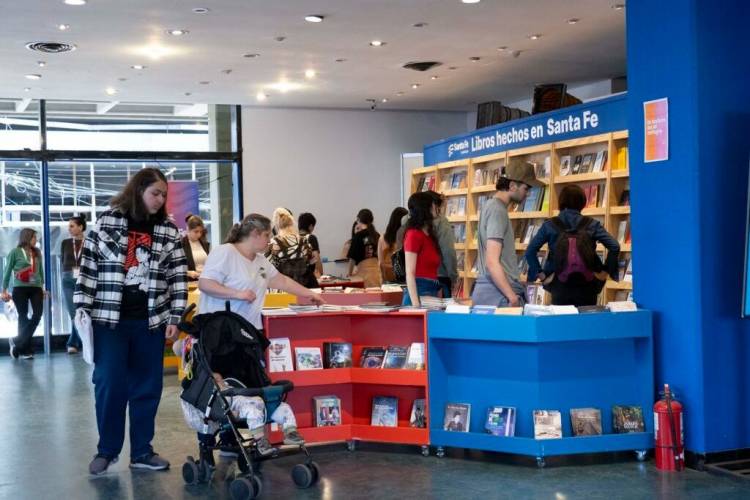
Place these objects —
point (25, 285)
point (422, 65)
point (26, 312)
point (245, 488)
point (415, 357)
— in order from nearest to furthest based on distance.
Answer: point (245, 488) → point (415, 357) → point (422, 65) → point (25, 285) → point (26, 312)

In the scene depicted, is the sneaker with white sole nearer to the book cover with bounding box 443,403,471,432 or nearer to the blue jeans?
the book cover with bounding box 443,403,471,432

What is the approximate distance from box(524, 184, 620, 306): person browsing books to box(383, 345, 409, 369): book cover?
101 cm

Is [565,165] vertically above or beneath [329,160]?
beneath

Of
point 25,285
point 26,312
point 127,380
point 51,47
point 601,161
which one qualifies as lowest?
point 127,380

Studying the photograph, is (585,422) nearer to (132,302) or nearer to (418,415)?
(418,415)

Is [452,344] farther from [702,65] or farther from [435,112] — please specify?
[435,112]

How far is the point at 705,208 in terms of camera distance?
5484mm

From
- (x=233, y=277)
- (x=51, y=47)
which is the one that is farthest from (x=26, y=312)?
(x=233, y=277)

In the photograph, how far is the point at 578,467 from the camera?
5.62 meters

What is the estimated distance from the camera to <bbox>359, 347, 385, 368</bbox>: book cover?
6.24 metres

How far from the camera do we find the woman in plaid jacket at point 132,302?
5.57m

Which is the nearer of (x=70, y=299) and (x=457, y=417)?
(x=457, y=417)

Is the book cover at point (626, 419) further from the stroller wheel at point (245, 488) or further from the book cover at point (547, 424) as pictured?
the stroller wheel at point (245, 488)

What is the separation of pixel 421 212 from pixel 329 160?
7.65 metres
